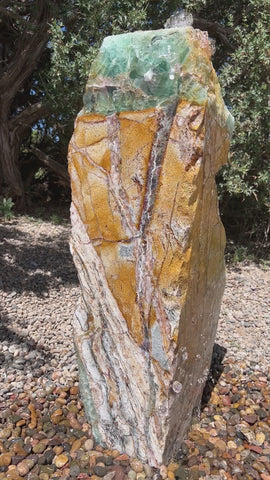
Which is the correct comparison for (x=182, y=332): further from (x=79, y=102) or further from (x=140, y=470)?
(x=79, y=102)

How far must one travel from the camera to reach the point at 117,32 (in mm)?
4117

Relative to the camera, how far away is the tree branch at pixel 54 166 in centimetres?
650

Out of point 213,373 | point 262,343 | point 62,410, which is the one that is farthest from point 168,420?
point 262,343

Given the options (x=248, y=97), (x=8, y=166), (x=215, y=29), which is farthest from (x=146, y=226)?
(x=8, y=166)

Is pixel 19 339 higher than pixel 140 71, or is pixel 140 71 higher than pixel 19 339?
pixel 140 71

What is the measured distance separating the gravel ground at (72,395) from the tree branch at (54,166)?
8.55 feet

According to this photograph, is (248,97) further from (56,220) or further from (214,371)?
(214,371)

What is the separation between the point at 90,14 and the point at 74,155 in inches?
122

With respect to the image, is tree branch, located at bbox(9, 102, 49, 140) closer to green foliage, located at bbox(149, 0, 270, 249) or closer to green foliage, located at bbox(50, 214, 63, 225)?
green foliage, located at bbox(50, 214, 63, 225)

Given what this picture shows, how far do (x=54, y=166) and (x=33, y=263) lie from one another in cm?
270

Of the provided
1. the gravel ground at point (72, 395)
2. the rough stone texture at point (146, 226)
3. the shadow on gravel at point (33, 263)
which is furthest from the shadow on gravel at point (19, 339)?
the rough stone texture at point (146, 226)

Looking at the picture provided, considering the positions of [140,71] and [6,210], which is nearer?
[140,71]

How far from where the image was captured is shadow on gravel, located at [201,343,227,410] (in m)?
2.43

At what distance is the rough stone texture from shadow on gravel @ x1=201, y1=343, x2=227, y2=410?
0.50 meters
